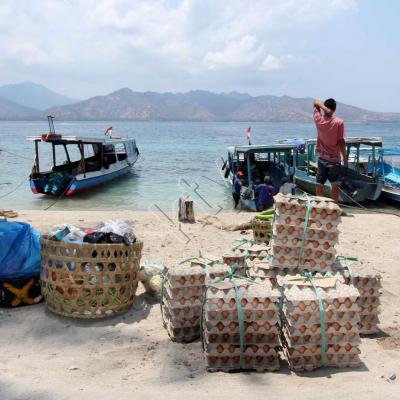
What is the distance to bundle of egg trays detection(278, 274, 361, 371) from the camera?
4203mm

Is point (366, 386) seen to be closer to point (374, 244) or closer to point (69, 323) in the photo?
point (69, 323)

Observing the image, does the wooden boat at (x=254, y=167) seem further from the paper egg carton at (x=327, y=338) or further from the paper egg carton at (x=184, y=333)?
the paper egg carton at (x=327, y=338)

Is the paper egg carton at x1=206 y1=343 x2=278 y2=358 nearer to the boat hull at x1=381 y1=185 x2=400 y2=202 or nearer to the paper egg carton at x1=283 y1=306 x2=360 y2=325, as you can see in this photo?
the paper egg carton at x1=283 y1=306 x2=360 y2=325

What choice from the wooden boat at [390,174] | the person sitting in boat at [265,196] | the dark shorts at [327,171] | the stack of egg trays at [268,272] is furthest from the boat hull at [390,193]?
the stack of egg trays at [268,272]

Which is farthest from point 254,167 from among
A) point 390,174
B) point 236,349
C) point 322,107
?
point 236,349

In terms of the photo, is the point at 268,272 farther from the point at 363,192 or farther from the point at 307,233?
the point at 363,192

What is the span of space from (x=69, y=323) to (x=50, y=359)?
763 mm

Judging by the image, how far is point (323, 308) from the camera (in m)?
4.20

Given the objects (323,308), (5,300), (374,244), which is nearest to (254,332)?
(323,308)

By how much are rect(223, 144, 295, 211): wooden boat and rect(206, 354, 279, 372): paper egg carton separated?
417 inches

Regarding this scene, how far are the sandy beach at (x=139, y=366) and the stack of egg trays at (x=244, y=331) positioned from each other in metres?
0.12

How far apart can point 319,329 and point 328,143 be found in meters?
4.93

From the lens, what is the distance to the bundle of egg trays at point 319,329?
165 inches

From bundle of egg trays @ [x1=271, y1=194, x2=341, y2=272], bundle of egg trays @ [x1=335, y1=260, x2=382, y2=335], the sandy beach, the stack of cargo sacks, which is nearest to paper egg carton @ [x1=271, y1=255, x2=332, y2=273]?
bundle of egg trays @ [x1=271, y1=194, x2=341, y2=272]
